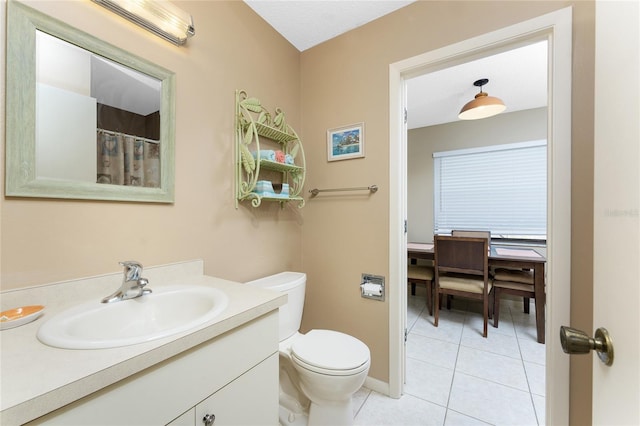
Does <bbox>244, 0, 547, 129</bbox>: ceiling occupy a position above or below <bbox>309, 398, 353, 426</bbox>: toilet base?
above

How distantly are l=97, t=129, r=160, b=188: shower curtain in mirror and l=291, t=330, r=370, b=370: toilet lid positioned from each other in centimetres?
106

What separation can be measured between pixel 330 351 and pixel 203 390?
0.72m

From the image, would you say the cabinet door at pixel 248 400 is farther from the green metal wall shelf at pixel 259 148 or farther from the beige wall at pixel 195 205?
the green metal wall shelf at pixel 259 148

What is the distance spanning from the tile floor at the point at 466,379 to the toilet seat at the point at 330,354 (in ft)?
1.57

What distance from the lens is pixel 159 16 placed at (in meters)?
1.08

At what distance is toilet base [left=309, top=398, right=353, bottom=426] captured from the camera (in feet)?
4.10

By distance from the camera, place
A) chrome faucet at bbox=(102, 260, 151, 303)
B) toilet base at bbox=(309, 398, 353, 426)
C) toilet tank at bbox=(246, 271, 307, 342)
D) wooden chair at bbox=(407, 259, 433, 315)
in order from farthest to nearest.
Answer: wooden chair at bbox=(407, 259, 433, 315)
toilet tank at bbox=(246, 271, 307, 342)
toilet base at bbox=(309, 398, 353, 426)
chrome faucet at bbox=(102, 260, 151, 303)

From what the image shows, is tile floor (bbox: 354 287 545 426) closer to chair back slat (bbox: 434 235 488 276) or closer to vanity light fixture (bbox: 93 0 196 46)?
chair back slat (bbox: 434 235 488 276)

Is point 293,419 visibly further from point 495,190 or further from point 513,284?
point 495,190

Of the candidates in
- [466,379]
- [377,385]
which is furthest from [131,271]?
[466,379]

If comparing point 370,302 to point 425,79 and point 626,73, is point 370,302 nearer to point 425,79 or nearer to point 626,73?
point 626,73

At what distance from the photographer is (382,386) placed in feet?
5.32

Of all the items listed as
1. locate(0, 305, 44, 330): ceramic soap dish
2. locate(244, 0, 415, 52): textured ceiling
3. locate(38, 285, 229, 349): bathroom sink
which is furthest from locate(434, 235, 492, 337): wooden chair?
locate(0, 305, 44, 330): ceramic soap dish

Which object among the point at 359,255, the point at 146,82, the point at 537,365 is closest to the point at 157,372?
the point at 146,82
